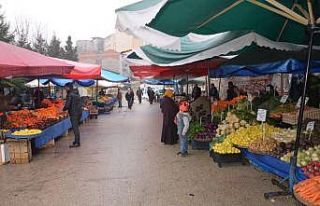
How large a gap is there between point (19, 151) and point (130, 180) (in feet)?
10.5

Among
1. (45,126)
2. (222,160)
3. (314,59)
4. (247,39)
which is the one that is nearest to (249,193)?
(222,160)

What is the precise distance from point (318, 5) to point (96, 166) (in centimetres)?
531

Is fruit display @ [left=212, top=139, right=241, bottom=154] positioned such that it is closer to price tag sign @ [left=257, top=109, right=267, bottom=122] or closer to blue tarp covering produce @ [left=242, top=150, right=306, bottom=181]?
blue tarp covering produce @ [left=242, top=150, right=306, bottom=181]

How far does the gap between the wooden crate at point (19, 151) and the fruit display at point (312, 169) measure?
241 inches

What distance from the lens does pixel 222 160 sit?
758cm

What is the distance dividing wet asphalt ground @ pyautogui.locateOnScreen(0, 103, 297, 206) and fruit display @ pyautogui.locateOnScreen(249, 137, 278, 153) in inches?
23.1

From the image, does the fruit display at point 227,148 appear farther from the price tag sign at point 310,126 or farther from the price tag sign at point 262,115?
the price tag sign at point 310,126

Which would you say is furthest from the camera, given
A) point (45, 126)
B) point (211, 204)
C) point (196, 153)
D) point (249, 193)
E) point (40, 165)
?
point (45, 126)

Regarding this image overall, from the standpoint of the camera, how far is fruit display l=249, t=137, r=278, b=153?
6.28 m

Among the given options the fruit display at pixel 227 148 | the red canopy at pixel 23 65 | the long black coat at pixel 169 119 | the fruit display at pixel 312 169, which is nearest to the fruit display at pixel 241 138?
the fruit display at pixel 227 148

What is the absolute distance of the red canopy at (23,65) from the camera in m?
7.19

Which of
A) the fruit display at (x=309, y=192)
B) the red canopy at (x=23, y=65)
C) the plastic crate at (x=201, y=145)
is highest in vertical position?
Result: the red canopy at (x=23, y=65)

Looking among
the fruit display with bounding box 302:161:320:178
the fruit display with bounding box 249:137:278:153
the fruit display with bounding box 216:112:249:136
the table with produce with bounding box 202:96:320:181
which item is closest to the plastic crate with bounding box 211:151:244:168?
the table with produce with bounding box 202:96:320:181

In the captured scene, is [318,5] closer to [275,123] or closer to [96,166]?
[275,123]
